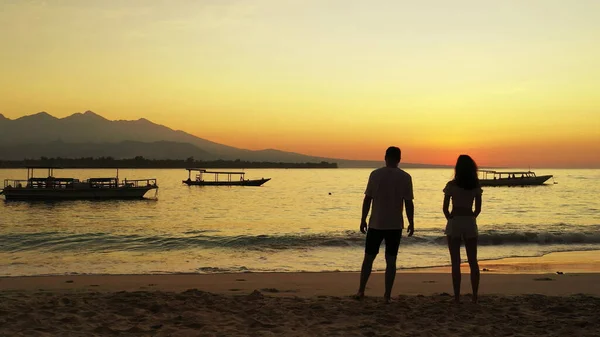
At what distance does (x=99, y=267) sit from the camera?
1466cm

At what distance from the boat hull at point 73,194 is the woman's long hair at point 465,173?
51388 mm

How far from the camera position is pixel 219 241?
21.9 m

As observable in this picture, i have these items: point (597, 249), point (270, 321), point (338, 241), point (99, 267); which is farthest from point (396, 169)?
point (597, 249)

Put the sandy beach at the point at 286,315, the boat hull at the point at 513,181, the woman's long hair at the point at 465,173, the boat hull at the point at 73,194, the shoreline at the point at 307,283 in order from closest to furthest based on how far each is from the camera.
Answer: the sandy beach at the point at 286,315 → the woman's long hair at the point at 465,173 → the shoreline at the point at 307,283 → the boat hull at the point at 73,194 → the boat hull at the point at 513,181

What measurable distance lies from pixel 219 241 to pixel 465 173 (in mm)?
16444

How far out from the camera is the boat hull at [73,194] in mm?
51594

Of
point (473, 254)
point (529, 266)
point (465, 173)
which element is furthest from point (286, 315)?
point (529, 266)

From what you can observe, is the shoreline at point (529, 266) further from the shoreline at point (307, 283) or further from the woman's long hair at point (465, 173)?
the woman's long hair at point (465, 173)

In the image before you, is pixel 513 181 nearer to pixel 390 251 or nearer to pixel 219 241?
pixel 219 241

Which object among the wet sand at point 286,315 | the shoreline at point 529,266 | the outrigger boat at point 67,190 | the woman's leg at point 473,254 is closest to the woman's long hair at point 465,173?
the woman's leg at point 473,254

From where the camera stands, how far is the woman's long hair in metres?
6.71

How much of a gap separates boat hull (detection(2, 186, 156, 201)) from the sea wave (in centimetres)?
2967

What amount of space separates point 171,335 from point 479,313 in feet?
12.3

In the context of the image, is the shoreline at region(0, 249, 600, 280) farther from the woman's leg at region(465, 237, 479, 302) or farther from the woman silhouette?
the woman silhouette
